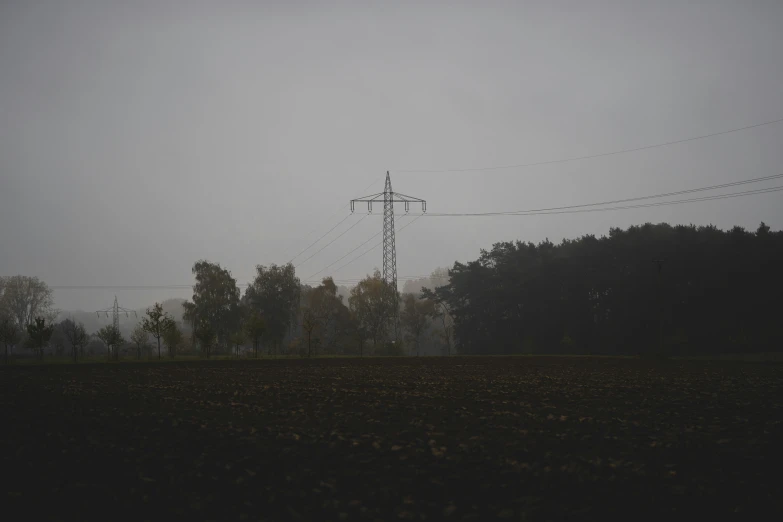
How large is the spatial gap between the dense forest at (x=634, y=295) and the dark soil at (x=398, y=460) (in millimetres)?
43555

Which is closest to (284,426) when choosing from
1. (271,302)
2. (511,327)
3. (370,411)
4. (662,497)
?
(370,411)

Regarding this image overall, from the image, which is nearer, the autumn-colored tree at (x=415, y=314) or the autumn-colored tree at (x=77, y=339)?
the autumn-colored tree at (x=77, y=339)

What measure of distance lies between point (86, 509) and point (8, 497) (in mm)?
1504

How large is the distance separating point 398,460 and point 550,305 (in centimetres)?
6886

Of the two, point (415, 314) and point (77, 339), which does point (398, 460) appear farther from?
point (415, 314)

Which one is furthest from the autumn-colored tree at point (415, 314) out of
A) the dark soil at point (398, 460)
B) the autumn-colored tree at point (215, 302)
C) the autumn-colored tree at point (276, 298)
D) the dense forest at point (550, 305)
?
the dark soil at point (398, 460)

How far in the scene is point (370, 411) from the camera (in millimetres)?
13992

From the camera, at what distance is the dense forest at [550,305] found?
59.2 metres

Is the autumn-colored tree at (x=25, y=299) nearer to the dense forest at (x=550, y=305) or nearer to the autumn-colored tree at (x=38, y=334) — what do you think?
the dense forest at (x=550, y=305)

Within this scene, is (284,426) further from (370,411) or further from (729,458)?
(729,458)

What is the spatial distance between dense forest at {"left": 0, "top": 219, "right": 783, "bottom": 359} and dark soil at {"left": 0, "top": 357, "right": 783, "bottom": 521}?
43.4 meters

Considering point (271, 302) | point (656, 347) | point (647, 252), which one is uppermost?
point (647, 252)

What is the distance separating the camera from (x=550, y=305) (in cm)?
7350

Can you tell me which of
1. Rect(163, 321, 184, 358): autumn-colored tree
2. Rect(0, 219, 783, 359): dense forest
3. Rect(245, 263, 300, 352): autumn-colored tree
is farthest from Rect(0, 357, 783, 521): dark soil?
Rect(245, 263, 300, 352): autumn-colored tree
